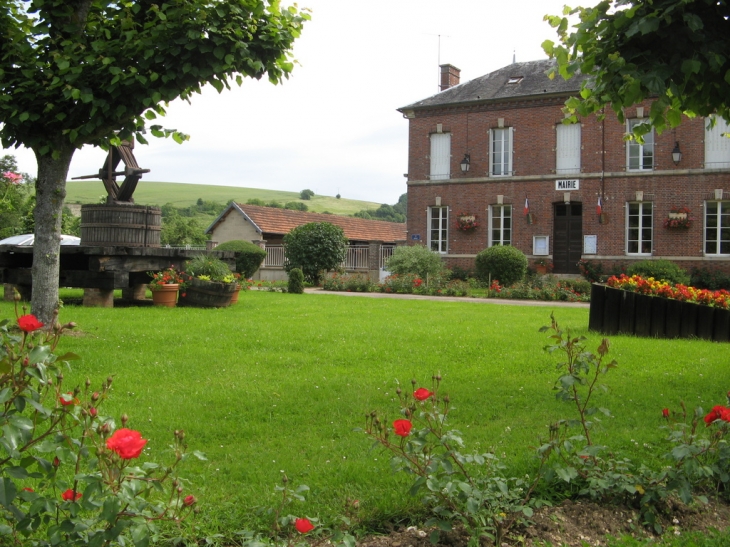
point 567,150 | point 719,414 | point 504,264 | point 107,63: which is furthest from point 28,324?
point 567,150

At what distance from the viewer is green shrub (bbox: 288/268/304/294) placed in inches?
808

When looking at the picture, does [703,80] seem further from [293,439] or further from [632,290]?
[632,290]

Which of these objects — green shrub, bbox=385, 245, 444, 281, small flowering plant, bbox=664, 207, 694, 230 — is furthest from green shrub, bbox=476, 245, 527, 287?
small flowering plant, bbox=664, 207, 694, 230

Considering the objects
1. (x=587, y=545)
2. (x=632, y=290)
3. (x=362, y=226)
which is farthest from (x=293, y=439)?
(x=362, y=226)

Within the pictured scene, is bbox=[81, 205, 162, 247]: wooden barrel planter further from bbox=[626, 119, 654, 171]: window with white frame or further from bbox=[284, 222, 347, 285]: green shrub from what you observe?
bbox=[626, 119, 654, 171]: window with white frame

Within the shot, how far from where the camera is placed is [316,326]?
10.5 meters

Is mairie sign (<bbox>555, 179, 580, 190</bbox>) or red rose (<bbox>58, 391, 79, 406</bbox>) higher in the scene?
mairie sign (<bbox>555, 179, 580, 190</bbox>)

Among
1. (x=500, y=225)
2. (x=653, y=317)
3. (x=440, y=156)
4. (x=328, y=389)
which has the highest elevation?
(x=440, y=156)

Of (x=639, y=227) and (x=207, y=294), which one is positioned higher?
(x=639, y=227)

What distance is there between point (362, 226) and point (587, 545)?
1717 inches

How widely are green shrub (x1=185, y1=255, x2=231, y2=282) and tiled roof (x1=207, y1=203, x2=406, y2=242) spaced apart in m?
23.7

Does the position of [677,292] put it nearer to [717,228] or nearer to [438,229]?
[717,228]

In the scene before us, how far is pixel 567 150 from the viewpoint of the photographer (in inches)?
1008

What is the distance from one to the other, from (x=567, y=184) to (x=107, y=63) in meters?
20.7
